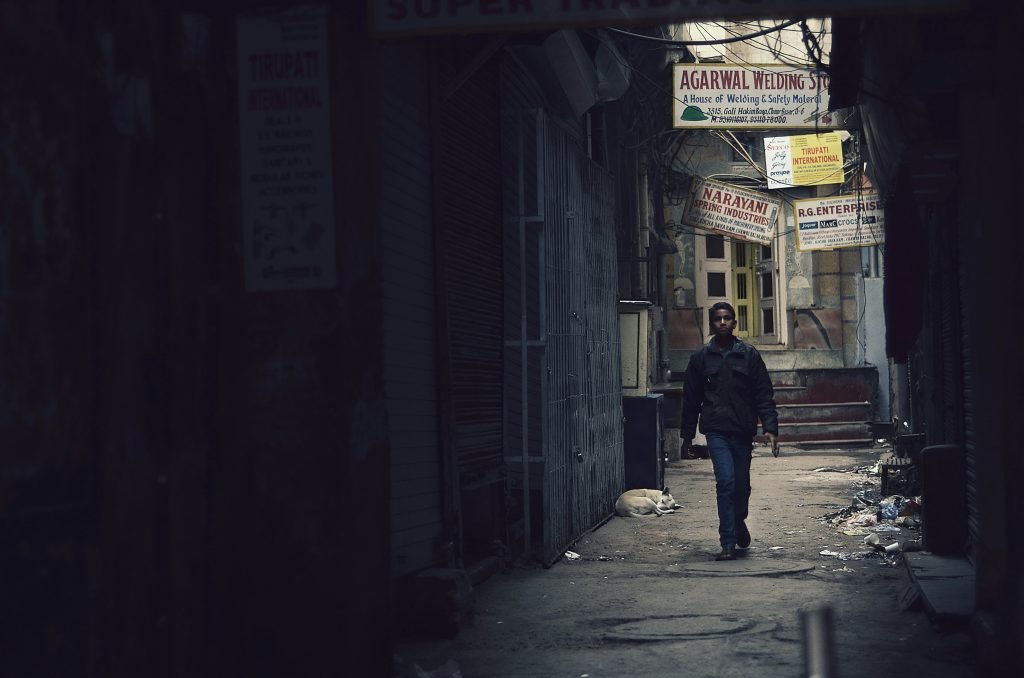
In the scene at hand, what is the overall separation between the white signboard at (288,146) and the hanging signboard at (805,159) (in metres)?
17.2

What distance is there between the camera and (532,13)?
475 cm

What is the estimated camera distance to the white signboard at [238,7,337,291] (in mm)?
4797

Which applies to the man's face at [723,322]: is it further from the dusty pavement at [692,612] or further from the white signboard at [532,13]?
the white signboard at [532,13]

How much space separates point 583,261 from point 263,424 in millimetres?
6636

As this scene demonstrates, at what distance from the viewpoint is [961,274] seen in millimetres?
8031

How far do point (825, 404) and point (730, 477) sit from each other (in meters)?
14.7

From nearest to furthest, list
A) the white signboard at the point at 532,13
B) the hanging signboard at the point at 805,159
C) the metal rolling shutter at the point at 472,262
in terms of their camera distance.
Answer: the white signboard at the point at 532,13 → the metal rolling shutter at the point at 472,262 → the hanging signboard at the point at 805,159

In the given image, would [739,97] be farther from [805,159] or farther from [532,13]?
[532,13]

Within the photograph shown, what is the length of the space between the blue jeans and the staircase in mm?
13883

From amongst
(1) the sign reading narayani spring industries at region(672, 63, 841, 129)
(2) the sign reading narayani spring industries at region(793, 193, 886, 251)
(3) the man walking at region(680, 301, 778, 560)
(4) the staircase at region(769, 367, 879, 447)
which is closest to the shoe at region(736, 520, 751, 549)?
(3) the man walking at region(680, 301, 778, 560)

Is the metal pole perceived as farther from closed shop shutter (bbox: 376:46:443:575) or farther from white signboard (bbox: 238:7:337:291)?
closed shop shutter (bbox: 376:46:443:575)

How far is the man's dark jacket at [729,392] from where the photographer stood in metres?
10.0

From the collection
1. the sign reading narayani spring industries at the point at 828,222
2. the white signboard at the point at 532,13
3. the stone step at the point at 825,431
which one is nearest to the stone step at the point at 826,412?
the stone step at the point at 825,431

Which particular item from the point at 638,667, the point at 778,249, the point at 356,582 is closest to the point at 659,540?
the point at 638,667
